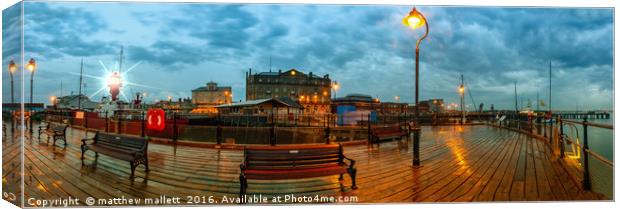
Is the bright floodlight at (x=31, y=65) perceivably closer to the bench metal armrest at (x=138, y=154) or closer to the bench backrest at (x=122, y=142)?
the bench backrest at (x=122, y=142)

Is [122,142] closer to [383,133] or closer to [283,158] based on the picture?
[283,158]

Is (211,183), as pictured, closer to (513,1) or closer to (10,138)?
(10,138)

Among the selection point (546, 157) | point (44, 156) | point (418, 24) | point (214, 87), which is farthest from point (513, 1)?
point (214, 87)

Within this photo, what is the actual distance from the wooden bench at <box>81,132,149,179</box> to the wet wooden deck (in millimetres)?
247

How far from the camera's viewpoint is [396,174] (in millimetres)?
4926

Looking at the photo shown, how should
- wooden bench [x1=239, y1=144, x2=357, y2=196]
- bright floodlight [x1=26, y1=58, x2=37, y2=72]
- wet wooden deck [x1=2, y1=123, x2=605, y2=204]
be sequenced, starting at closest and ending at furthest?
1. wooden bench [x1=239, y1=144, x2=357, y2=196]
2. wet wooden deck [x1=2, y1=123, x2=605, y2=204]
3. bright floodlight [x1=26, y1=58, x2=37, y2=72]

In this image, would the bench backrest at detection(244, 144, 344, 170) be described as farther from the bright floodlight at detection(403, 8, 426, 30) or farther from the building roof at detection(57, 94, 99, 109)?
the building roof at detection(57, 94, 99, 109)

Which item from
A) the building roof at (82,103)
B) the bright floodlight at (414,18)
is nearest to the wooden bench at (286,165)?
the bright floodlight at (414,18)

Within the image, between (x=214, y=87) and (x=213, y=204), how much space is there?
10085 centimetres

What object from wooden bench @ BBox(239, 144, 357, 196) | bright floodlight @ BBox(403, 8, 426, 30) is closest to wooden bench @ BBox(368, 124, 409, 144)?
bright floodlight @ BBox(403, 8, 426, 30)

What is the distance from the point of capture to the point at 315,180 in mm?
4453

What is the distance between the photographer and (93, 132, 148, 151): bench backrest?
504 cm

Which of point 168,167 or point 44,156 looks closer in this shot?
point 168,167

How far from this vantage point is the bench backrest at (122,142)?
5.04 metres
